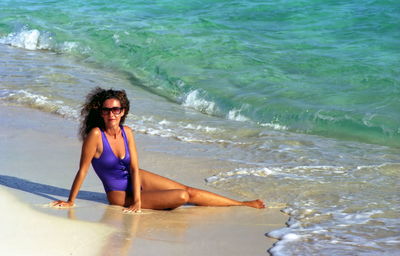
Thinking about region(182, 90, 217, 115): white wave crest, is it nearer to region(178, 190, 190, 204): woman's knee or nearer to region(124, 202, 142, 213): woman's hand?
region(178, 190, 190, 204): woman's knee

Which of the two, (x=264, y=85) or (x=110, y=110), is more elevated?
(x=110, y=110)

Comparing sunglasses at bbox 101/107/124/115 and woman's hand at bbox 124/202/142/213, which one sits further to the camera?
sunglasses at bbox 101/107/124/115

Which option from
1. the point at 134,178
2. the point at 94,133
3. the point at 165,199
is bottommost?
the point at 165,199

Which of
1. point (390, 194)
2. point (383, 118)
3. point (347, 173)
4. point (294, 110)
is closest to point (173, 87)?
point (294, 110)

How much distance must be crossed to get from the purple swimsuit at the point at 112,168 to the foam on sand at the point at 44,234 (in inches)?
25.7

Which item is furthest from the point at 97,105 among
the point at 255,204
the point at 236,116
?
the point at 236,116

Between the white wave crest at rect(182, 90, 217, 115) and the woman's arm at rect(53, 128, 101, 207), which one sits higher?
the woman's arm at rect(53, 128, 101, 207)

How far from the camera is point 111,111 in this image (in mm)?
5508

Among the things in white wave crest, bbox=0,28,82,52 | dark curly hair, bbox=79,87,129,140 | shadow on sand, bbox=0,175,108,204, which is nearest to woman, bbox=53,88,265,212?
dark curly hair, bbox=79,87,129,140

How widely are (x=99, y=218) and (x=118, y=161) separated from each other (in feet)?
1.97

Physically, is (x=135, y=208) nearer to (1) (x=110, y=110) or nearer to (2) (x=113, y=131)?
(2) (x=113, y=131)

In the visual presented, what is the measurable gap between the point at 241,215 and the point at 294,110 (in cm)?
464

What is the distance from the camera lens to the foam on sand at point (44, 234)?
4.32 meters

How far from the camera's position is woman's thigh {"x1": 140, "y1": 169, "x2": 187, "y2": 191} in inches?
224
